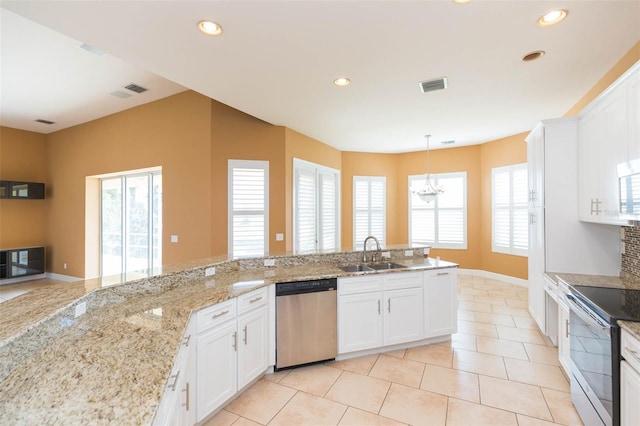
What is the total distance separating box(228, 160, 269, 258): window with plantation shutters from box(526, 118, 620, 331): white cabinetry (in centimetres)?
366

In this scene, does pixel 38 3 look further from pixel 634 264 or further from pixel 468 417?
pixel 634 264

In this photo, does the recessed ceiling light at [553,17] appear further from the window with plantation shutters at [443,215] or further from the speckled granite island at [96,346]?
the window with plantation shutters at [443,215]

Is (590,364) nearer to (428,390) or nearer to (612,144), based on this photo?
(428,390)

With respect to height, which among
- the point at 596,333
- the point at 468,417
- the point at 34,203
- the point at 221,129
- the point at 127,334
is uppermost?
the point at 221,129

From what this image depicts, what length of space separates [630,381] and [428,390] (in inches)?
52.3

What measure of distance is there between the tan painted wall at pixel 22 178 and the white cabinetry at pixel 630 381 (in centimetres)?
981

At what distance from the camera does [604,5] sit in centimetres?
211

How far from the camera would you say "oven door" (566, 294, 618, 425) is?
177 cm

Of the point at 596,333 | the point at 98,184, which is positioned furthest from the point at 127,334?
the point at 98,184

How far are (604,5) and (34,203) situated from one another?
10.0m

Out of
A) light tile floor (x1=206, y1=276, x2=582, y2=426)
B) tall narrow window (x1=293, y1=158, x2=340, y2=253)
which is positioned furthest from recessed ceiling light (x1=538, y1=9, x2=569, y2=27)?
tall narrow window (x1=293, y1=158, x2=340, y2=253)

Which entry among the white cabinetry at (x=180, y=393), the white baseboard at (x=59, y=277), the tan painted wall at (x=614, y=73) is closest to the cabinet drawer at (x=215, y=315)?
the white cabinetry at (x=180, y=393)

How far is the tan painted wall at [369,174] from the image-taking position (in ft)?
24.0

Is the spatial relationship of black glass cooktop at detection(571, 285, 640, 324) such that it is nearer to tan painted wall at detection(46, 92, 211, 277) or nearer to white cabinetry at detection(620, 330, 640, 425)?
white cabinetry at detection(620, 330, 640, 425)
